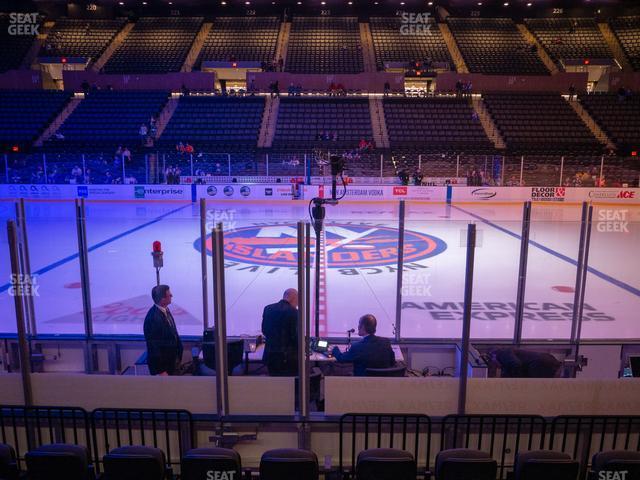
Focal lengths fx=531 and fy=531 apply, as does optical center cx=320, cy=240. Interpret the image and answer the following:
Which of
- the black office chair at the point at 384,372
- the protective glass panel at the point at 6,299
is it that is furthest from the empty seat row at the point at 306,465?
the protective glass panel at the point at 6,299

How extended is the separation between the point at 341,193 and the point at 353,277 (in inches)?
409

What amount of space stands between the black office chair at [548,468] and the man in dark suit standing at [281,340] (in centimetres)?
240

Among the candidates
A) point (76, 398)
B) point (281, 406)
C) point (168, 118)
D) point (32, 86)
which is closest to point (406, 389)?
point (281, 406)

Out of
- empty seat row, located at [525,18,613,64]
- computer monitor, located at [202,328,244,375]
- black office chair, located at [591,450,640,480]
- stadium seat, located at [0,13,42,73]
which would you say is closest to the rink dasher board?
computer monitor, located at [202,328,244,375]

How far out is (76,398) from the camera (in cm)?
429

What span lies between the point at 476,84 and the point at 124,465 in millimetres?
32081

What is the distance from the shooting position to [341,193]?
65.7 ft

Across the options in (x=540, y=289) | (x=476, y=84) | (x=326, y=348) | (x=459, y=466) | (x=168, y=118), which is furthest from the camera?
(x=476, y=84)

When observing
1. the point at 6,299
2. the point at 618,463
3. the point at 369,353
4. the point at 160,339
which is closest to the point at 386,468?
the point at 618,463

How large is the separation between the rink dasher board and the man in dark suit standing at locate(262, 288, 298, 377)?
48.5 feet

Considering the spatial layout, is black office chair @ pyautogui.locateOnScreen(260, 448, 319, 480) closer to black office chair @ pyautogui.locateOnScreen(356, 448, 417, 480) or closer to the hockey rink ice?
black office chair @ pyautogui.locateOnScreen(356, 448, 417, 480)

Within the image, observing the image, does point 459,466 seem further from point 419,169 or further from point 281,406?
point 419,169

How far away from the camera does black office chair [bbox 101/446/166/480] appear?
10.4ft

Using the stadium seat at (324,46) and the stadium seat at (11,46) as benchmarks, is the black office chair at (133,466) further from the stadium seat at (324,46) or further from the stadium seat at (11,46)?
the stadium seat at (11,46)
